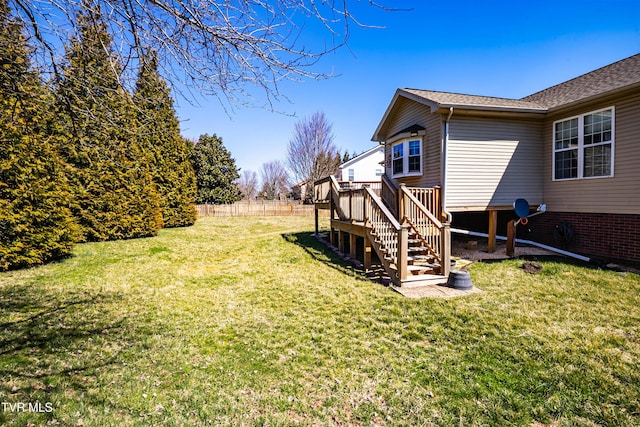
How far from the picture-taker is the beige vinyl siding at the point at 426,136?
889 centimetres

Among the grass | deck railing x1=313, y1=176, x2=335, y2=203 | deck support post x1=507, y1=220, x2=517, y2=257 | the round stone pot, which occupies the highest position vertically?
deck railing x1=313, y1=176, x2=335, y2=203

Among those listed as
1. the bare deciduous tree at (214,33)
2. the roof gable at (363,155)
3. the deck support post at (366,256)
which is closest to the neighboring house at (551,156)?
the deck support post at (366,256)

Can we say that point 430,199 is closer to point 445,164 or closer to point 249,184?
point 445,164

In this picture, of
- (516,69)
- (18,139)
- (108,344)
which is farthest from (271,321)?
(516,69)

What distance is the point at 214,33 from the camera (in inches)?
105

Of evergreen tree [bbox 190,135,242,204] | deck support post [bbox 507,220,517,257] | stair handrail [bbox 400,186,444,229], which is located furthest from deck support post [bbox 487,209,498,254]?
evergreen tree [bbox 190,135,242,204]

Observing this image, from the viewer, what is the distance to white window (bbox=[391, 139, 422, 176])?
9920 millimetres

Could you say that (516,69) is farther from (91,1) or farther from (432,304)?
A: (91,1)

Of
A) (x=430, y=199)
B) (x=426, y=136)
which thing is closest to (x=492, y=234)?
(x=430, y=199)

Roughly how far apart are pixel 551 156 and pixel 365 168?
78.6ft

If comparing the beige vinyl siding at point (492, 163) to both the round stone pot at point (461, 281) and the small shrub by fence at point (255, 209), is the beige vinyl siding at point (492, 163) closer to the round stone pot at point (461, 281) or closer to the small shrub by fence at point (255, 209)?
the round stone pot at point (461, 281)

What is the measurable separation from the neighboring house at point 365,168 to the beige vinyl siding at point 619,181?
23.8m

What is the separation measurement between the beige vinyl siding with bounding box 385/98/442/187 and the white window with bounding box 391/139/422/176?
0.69 ft

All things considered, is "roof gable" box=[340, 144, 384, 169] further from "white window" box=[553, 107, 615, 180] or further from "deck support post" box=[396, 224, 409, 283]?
"deck support post" box=[396, 224, 409, 283]
